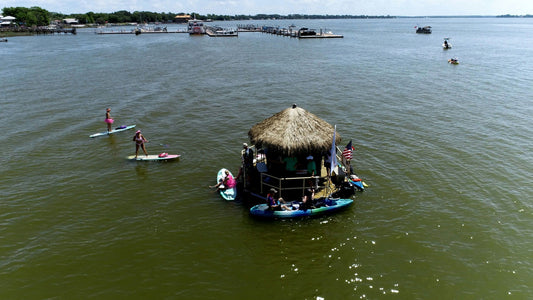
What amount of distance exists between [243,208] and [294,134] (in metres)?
5.25

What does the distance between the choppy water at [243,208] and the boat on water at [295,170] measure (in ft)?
2.83

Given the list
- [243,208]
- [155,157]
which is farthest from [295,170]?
[155,157]

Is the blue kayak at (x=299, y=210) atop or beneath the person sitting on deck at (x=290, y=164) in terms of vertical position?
beneath

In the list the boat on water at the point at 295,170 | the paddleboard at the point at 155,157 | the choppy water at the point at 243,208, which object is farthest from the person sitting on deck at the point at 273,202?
the paddleboard at the point at 155,157

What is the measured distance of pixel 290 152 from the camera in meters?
18.5

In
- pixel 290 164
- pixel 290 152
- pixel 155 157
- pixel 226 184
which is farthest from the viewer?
pixel 155 157

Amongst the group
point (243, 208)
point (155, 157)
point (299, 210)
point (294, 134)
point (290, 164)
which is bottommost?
point (243, 208)

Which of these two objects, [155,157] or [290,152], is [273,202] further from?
[155,157]

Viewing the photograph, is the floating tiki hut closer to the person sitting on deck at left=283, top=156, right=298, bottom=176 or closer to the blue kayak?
the person sitting on deck at left=283, top=156, right=298, bottom=176

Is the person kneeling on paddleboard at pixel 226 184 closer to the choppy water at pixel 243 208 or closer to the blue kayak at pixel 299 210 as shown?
the choppy water at pixel 243 208

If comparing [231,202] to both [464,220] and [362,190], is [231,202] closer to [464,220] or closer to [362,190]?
[362,190]

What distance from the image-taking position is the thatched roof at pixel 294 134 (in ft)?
61.2

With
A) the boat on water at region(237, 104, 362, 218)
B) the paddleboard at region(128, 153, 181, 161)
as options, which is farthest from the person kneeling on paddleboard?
the paddleboard at region(128, 153, 181, 161)

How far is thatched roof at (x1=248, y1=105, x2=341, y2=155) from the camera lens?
18.6m
